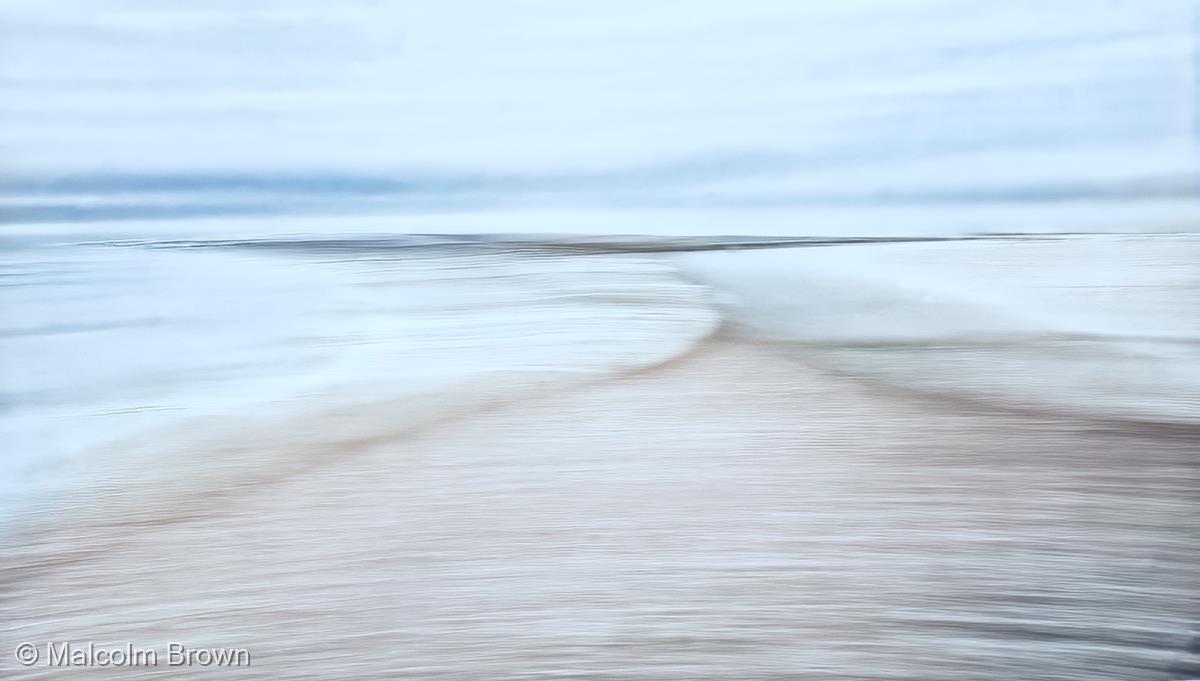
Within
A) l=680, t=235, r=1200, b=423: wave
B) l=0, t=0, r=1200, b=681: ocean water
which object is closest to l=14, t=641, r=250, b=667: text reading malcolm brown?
l=0, t=0, r=1200, b=681: ocean water

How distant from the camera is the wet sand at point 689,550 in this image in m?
0.94

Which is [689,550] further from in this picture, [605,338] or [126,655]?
[126,655]

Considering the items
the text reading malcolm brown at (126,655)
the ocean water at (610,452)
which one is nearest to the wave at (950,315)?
the ocean water at (610,452)

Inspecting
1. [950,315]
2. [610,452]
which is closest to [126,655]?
[610,452]

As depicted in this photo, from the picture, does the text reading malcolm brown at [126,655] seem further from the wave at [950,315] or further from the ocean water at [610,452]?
the wave at [950,315]

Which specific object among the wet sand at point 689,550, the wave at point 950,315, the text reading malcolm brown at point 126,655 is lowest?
the text reading malcolm brown at point 126,655

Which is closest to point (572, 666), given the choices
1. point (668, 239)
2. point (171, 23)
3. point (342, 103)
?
point (668, 239)

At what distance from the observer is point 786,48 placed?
1002mm

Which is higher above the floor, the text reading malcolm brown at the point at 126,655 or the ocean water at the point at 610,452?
the ocean water at the point at 610,452

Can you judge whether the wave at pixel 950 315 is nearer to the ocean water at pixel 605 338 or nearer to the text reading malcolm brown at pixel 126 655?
the ocean water at pixel 605 338

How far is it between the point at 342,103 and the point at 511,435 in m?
0.48

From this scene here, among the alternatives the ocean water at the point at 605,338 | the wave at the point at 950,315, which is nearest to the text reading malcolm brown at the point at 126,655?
the ocean water at the point at 605,338

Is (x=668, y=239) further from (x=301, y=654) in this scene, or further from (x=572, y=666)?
(x=301, y=654)

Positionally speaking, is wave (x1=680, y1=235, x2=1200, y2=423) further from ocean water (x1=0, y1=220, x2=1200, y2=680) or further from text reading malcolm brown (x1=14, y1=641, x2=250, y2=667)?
text reading malcolm brown (x1=14, y1=641, x2=250, y2=667)
